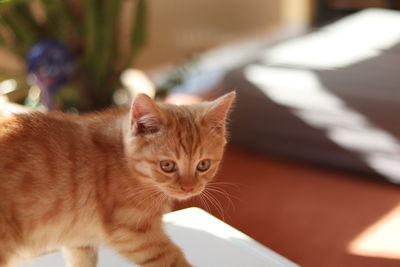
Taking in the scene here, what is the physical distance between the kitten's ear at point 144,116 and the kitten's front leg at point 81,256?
0.28 m

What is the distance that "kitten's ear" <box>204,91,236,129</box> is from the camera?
1.22 meters

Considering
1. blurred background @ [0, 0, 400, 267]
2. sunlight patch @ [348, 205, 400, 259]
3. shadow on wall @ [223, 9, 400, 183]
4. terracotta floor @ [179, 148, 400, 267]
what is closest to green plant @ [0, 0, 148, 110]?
blurred background @ [0, 0, 400, 267]

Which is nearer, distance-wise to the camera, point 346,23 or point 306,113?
point 306,113

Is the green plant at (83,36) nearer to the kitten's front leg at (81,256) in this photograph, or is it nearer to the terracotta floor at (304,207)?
the terracotta floor at (304,207)

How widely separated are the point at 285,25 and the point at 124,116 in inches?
139

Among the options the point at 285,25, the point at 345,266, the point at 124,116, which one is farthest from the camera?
the point at 285,25

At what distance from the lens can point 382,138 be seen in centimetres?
231

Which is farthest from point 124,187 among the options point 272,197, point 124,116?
point 272,197

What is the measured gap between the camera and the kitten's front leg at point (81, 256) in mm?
1222

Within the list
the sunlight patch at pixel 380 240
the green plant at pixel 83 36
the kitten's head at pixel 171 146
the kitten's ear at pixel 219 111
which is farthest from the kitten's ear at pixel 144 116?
the green plant at pixel 83 36

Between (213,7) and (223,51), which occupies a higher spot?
(213,7)

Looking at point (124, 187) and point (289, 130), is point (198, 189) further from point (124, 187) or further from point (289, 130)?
point (289, 130)

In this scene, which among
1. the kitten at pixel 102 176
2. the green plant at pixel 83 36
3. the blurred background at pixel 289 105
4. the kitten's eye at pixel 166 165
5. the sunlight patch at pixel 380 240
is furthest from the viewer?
the green plant at pixel 83 36

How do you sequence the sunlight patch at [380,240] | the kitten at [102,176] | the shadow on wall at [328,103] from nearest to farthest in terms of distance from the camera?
the kitten at [102,176] < the sunlight patch at [380,240] < the shadow on wall at [328,103]
